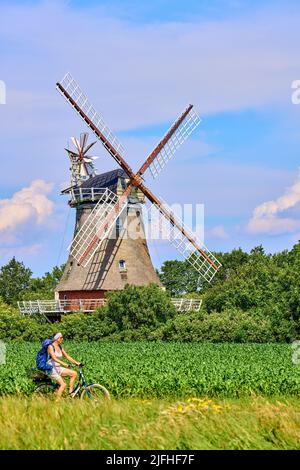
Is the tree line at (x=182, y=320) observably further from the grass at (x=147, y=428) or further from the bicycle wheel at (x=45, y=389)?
the grass at (x=147, y=428)

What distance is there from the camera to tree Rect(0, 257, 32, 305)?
10569cm

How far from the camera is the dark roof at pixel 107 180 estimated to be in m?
56.5

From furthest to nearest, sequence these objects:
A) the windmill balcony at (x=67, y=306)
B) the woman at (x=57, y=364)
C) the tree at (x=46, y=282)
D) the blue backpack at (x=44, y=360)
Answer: the tree at (x=46, y=282) → the windmill balcony at (x=67, y=306) → the blue backpack at (x=44, y=360) → the woman at (x=57, y=364)

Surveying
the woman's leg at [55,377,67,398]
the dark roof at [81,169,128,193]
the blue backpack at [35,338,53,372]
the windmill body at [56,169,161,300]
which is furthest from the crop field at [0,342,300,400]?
the dark roof at [81,169,128,193]

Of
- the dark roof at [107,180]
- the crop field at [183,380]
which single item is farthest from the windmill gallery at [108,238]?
the crop field at [183,380]

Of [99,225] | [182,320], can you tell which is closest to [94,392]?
[182,320]

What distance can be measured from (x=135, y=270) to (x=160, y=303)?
22.4ft

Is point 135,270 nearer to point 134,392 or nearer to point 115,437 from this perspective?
point 134,392

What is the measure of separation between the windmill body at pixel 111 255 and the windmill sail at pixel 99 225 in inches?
28.1

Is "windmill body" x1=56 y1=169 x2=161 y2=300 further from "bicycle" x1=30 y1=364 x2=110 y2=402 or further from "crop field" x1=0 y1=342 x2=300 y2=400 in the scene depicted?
"bicycle" x1=30 y1=364 x2=110 y2=402

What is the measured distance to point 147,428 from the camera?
40.7ft

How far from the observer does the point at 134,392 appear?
2259 cm

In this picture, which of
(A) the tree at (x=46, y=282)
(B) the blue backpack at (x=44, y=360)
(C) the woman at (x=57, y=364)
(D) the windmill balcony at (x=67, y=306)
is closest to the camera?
(C) the woman at (x=57, y=364)

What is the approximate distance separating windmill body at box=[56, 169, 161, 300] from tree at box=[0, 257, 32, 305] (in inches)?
1913
